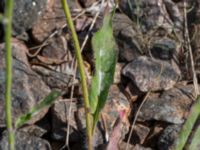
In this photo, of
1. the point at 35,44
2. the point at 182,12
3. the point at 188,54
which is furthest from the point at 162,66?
the point at 35,44

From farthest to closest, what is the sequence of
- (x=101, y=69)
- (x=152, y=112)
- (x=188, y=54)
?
(x=188, y=54)
(x=152, y=112)
(x=101, y=69)

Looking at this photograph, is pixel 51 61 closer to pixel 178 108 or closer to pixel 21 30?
pixel 21 30

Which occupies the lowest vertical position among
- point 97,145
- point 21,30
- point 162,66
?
point 97,145

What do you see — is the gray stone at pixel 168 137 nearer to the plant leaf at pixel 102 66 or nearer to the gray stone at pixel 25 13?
the plant leaf at pixel 102 66

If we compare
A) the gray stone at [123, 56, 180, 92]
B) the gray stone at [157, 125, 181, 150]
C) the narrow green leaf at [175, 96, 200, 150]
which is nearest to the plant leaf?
the narrow green leaf at [175, 96, 200, 150]

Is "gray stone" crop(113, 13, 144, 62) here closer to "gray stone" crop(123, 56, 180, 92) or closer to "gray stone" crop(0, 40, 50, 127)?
"gray stone" crop(123, 56, 180, 92)

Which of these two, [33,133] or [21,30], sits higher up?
[21,30]
